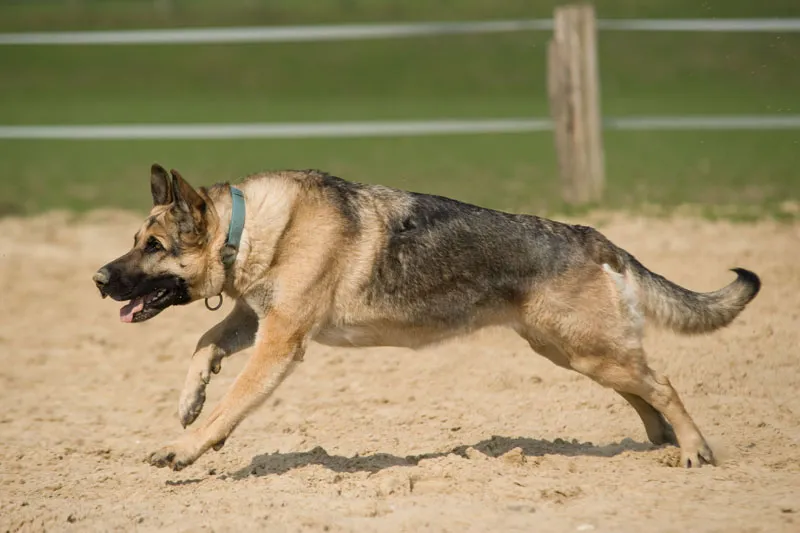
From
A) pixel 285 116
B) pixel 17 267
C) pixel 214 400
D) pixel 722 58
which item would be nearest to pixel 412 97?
pixel 285 116

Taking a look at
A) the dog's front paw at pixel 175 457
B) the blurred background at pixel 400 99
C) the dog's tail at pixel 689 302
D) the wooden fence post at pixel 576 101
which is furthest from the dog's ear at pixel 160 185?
the wooden fence post at pixel 576 101

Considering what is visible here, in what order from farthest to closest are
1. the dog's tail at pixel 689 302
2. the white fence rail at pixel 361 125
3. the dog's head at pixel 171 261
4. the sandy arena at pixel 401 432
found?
the white fence rail at pixel 361 125 → the dog's tail at pixel 689 302 → the dog's head at pixel 171 261 → the sandy arena at pixel 401 432

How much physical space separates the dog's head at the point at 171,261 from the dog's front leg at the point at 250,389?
1.25 feet

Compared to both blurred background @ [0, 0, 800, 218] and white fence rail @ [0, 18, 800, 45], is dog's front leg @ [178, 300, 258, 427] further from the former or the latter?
white fence rail @ [0, 18, 800, 45]

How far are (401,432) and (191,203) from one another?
6.09 ft

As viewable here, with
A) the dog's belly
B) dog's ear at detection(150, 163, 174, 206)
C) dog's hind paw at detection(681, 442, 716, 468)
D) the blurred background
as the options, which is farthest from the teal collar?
the blurred background

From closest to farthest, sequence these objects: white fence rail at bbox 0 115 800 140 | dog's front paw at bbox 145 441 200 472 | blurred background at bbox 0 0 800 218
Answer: dog's front paw at bbox 145 441 200 472, white fence rail at bbox 0 115 800 140, blurred background at bbox 0 0 800 218

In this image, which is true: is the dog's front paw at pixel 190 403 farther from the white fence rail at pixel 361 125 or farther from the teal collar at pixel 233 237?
the white fence rail at pixel 361 125

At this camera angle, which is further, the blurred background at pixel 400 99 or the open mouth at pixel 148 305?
the blurred background at pixel 400 99

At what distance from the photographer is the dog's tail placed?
6.01 m

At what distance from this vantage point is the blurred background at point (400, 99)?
1362 cm

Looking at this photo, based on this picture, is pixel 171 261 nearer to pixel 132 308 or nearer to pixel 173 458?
pixel 132 308

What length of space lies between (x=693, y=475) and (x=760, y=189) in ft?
26.9

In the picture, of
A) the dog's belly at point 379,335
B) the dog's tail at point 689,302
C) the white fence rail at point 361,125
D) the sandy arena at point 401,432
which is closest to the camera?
the sandy arena at point 401,432
